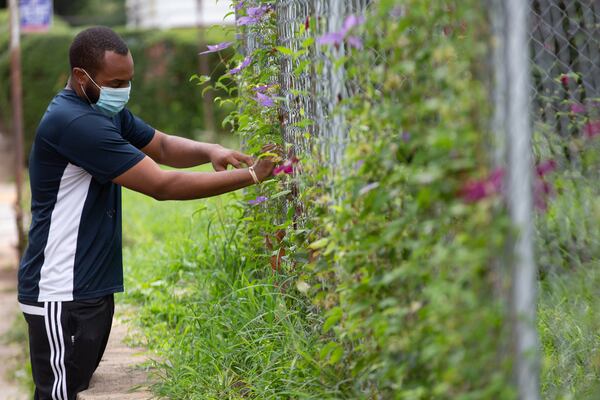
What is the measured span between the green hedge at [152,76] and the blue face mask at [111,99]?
40.4 feet

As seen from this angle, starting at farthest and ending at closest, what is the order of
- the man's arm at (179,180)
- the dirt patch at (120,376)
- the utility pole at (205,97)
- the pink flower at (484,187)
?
the utility pole at (205,97), the dirt patch at (120,376), the man's arm at (179,180), the pink flower at (484,187)

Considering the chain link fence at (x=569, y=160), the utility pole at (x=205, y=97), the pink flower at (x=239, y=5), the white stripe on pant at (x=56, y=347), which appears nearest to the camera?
the chain link fence at (x=569, y=160)

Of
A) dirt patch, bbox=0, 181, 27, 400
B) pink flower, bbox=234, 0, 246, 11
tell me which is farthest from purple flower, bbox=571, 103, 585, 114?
dirt patch, bbox=0, 181, 27, 400

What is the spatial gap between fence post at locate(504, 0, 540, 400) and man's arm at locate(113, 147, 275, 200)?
1.69 m

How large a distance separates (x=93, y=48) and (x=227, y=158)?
0.70 m

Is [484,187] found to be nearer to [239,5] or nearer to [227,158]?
[227,158]

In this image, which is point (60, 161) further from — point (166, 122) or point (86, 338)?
point (166, 122)

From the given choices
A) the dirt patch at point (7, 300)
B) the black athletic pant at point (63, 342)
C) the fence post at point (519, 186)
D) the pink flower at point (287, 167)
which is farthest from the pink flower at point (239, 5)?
the dirt patch at point (7, 300)

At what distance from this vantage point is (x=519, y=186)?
183cm

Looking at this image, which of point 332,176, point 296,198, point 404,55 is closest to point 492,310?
point 404,55

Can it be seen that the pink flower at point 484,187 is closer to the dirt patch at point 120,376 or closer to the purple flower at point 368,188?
the purple flower at point 368,188

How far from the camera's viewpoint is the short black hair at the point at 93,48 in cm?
357

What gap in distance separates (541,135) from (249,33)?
143cm

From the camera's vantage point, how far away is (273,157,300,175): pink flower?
3248mm
